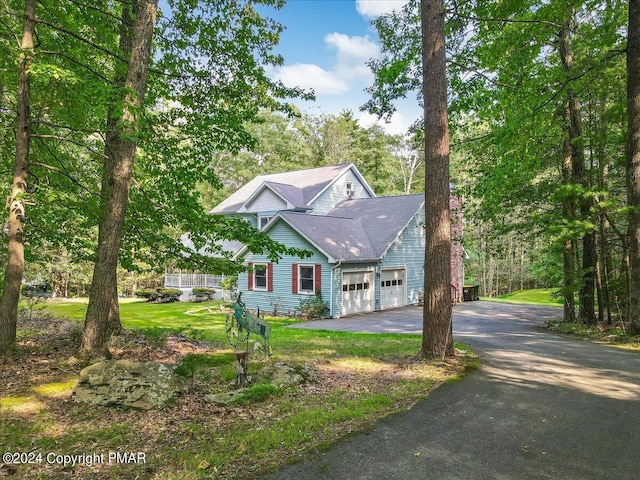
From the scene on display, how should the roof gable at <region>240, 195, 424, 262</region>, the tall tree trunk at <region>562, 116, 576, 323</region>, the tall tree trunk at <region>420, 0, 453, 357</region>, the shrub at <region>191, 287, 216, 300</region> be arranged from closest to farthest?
1. the tall tree trunk at <region>420, 0, 453, 357</region>
2. the tall tree trunk at <region>562, 116, 576, 323</region>
3. the roof gable at <region>240, 195, 424, 262</region>
4. the shrub at <region>191, 287, 216, 300</region>

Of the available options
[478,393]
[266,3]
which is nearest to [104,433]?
[478,393]

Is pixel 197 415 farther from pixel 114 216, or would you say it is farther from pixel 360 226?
pixel 360 226

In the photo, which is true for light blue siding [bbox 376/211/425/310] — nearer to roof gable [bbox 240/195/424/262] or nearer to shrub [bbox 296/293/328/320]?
roof gable [bbox 240/195/424/262]

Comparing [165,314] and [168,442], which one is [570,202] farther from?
[165,314]

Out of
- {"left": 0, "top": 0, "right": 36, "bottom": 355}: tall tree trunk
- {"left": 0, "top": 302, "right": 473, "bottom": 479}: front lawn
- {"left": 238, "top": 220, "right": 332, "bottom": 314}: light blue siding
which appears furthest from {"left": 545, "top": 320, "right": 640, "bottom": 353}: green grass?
{"left": 0, "top": 0, "right": 36, "bottom": 355}: tall tree trunk

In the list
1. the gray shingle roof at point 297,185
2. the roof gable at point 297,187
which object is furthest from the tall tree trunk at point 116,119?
the gray shingle roof at point 297,185

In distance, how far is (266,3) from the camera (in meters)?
9.21

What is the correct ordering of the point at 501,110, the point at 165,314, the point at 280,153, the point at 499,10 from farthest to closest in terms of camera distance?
the point at 280,153
the point at 165,314
the point at 501,110
the point at 499,10

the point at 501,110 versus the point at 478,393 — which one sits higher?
the point at 501,110

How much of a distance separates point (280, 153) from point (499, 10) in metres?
35.0

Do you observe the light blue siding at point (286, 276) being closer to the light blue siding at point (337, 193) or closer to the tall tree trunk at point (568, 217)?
the light blue siding at point (337, 193)

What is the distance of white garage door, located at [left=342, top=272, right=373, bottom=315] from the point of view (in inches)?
739

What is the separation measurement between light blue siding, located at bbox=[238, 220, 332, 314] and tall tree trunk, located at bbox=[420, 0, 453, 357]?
1131 cm

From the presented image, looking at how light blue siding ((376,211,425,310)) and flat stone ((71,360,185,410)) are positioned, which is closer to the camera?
flat stone ((71,360,185,410))
